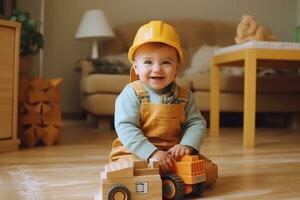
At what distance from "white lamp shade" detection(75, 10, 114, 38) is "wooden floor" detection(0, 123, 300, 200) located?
114 cm

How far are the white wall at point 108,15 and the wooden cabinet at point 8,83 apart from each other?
152 centimetres

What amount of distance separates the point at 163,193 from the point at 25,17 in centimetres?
143

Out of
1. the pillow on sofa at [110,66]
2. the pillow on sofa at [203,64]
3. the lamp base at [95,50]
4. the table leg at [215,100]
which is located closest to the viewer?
the table leg at [215,100]

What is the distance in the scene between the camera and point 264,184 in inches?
42.6

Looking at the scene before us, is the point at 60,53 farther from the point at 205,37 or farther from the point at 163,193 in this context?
the point at 163,193

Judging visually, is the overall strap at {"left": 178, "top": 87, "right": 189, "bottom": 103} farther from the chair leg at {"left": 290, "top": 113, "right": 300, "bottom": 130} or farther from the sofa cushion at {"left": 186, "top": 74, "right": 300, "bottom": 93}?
the chair leg at {"left": 290, "top": 113, "right": 300, "bottom": 130}

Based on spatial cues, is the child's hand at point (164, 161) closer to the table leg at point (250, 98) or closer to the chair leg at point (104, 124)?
the table leg at point (250, 98)

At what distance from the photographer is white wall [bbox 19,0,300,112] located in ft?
10.8

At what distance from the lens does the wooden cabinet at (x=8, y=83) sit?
5.64 ft

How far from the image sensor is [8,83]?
1.75 m

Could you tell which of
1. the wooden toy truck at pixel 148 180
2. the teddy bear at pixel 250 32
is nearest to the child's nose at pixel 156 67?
the wooden toy truck at pixel 148 180

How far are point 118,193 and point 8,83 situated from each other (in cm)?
109

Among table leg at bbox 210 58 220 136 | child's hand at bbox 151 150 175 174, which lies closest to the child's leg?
child's hand at bbox 151 150 175 174

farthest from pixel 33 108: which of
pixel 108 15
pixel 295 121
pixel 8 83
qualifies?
pixel 295 121
